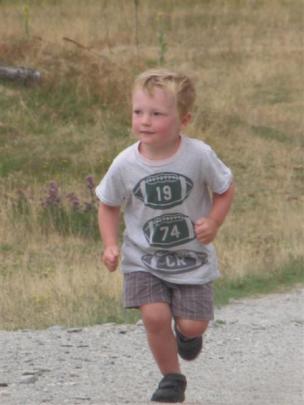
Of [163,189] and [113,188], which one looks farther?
[113,188]

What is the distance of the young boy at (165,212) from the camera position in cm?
602

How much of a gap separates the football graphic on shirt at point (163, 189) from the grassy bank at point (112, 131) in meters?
3.10

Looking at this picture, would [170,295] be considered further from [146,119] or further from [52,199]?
[52,199]

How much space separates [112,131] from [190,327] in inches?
488

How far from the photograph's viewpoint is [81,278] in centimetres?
1092

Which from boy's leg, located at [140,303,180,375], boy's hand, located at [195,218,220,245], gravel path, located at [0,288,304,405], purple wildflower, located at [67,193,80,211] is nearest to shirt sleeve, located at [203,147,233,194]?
boy's hand, located at [195,218,220,245]

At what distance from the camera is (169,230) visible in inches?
239

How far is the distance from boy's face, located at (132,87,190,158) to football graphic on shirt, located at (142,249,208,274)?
1.50 ft

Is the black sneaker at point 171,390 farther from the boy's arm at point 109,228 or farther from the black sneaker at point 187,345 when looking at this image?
the boy's arm at point 109,228

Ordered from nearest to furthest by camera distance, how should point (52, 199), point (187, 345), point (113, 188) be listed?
point (113, 188) < point (187, 345) < point (52, 199)

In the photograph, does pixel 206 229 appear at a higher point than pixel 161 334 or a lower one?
higher

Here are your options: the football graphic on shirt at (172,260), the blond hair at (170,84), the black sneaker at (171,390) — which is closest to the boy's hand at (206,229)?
the football graphic on shirt at (172,260)

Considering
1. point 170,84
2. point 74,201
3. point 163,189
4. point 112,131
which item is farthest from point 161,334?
point 112,131

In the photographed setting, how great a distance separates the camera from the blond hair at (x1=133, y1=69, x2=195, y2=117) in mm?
6008
